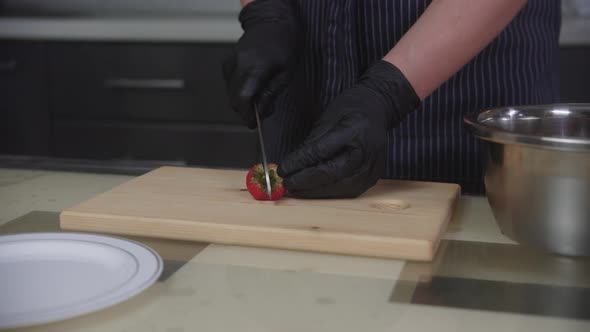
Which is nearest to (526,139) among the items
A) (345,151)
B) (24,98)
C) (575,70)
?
(345,151)

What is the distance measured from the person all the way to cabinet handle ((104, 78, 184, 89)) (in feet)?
2.98

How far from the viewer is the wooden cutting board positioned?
76 cm

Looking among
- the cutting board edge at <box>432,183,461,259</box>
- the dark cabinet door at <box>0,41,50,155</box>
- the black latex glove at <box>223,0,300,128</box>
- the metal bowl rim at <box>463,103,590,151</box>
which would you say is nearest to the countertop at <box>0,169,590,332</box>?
the cutting board edge at <box>432,183,461,259</box>

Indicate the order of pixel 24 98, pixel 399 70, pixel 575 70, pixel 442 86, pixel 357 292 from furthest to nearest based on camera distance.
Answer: pixel 24 98
pixel 575 70
pixel 442 86
pixel 399 70
pixel 357 292

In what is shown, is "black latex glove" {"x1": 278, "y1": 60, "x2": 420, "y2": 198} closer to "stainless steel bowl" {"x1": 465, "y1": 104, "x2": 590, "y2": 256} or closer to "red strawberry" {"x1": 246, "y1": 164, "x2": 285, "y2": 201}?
"red strawberry" {"x1": 246, "y1": 164, "x2": 285, "y2": 201}

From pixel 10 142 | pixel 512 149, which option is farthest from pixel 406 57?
pixel 10 142

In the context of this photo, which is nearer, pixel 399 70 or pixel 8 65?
pixel 399 70

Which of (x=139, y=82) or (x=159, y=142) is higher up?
(x=139, y=82)

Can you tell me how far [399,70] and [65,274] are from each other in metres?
0.54

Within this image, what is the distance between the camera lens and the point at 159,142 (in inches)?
87.7

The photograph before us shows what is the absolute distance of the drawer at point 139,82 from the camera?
2.17m

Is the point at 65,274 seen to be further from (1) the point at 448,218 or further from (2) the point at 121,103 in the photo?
(2) the point at 121,103

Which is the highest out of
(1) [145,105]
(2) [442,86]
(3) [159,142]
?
(2) [442,86]

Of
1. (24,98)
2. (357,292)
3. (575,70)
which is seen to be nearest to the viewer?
(357,292)
